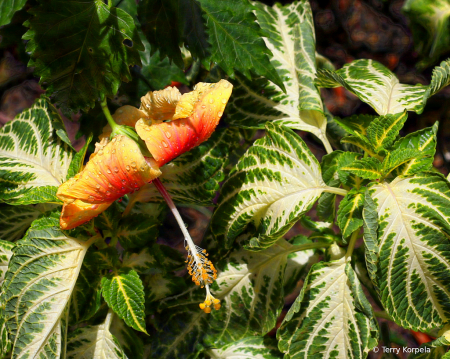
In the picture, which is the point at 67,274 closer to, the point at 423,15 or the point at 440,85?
the point at 440,85

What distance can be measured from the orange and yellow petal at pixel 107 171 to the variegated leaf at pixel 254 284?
383 mm

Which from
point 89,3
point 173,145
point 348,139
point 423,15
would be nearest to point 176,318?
point 173,145

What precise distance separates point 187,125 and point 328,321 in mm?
518

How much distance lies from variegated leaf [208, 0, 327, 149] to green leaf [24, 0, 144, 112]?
0.90 ft

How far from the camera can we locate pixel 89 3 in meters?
0.89

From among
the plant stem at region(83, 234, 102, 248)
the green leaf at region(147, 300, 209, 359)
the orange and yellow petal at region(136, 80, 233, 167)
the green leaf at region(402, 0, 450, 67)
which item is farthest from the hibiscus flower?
the green leaf at region(402, 0, 450, 67)

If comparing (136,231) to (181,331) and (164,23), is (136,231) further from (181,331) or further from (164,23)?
(164,23)

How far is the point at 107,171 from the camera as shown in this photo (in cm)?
73

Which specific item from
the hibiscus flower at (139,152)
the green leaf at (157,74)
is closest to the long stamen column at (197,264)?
the hibiscus flower at (139,152)

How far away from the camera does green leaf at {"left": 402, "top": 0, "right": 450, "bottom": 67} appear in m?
1.31

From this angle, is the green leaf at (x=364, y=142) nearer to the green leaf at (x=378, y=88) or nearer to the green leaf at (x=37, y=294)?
the green leaf at (x=378, y=88)

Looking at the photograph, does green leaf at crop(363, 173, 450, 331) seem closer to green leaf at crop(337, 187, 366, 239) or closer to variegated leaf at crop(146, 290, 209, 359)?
green leaf at crop(337, 187, 366, 239)

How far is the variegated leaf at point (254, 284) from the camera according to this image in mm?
1014

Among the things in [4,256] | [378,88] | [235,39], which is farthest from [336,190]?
[4,256]
